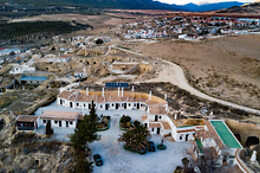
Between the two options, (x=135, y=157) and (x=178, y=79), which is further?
(x=178, y=79)

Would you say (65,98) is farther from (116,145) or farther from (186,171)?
(186,171)

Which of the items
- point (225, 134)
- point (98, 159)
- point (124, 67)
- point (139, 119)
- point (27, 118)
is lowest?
point (98, 159)

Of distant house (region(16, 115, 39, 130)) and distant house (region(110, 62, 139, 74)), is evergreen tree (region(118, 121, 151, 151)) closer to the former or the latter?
distant house (region(16, 115, 39, 130))

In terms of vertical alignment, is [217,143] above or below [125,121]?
above

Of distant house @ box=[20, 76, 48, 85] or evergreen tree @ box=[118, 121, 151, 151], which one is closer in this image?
evergreen tree @ box=[118, 121, 151, 151]

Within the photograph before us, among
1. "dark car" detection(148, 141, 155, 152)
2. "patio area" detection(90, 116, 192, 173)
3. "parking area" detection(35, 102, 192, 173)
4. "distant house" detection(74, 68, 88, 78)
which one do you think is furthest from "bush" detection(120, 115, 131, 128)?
"distant house" detection(74, 68, 88, 78)

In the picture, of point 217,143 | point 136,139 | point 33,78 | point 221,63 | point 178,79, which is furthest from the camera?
point 33,78

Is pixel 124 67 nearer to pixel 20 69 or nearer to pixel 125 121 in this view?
pixel 125 121

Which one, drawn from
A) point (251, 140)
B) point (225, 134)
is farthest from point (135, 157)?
point (251, 140)

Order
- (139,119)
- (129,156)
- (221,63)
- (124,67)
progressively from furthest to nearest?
1. (221,63)
2. (124,67)
3. (139,119)
4. (129,156)
